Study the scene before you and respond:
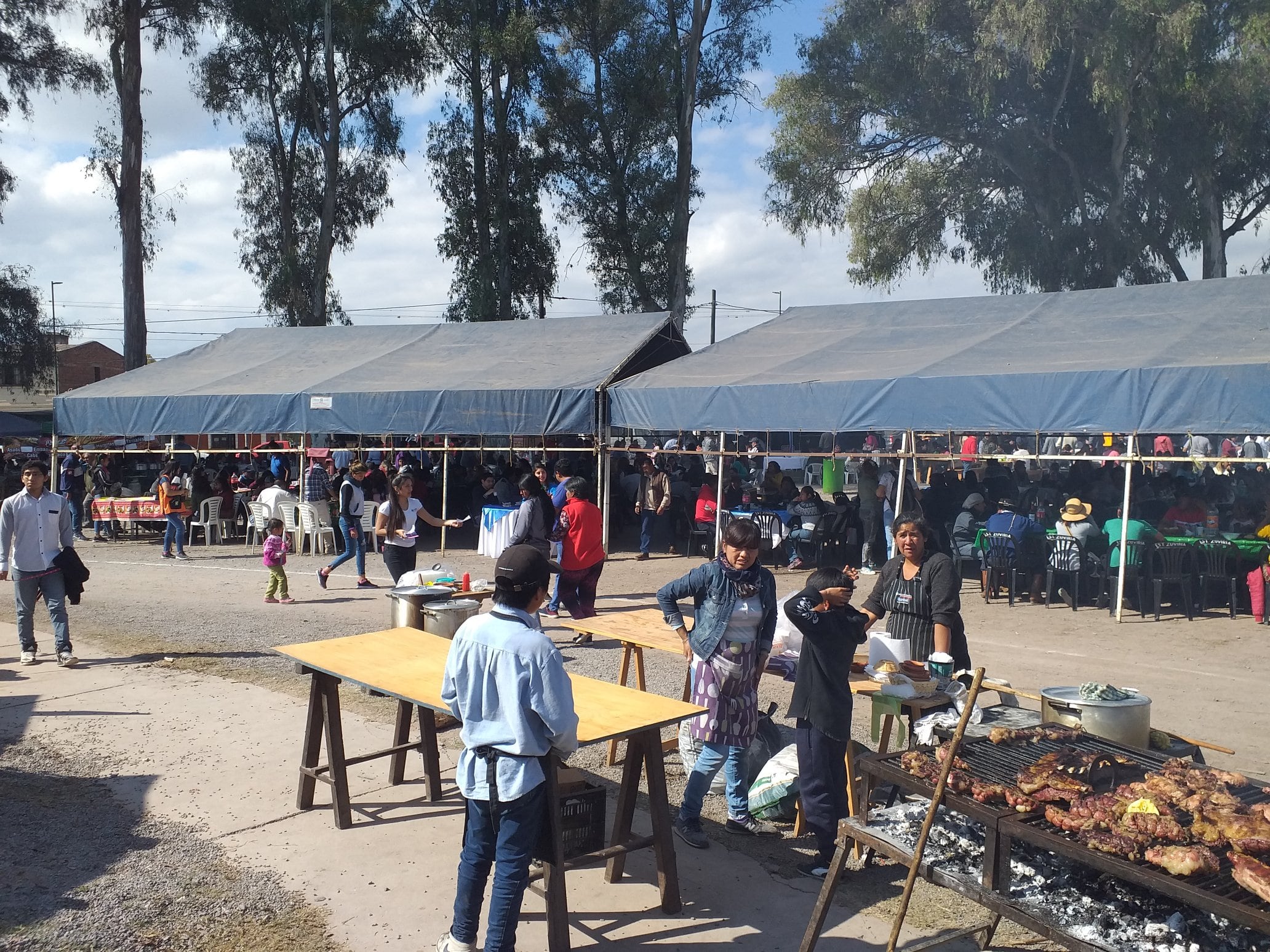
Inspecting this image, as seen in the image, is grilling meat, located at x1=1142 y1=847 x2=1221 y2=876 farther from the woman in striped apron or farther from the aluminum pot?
the aluminum pot

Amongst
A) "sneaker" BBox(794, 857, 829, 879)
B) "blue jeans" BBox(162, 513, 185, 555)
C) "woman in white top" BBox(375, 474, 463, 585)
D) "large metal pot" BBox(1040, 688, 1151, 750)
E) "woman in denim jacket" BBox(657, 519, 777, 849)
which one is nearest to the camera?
"large metal pot" BBox(1040, 688, 1151, 750)

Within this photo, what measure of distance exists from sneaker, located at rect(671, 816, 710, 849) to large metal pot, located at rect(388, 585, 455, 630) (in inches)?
105

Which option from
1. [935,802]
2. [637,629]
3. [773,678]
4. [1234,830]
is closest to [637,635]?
[637,629]

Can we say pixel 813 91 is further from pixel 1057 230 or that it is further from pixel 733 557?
pixel 733 557

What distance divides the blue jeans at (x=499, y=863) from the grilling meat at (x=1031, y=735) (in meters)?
1.98

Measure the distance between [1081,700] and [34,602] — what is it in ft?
27.0

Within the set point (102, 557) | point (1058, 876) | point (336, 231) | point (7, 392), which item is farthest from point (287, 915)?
point (7, 392)

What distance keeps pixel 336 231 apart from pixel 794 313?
18933 mm

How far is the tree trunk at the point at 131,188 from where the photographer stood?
82.0 feet

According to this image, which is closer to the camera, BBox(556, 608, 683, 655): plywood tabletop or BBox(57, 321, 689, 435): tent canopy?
BBox(556, 608, 683, 655): plywood tabletop

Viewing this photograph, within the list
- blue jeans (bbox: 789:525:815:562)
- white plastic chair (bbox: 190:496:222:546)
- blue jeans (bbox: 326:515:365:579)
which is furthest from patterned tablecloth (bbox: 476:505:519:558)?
white plastic chair (bbox: 190:496:222:546)

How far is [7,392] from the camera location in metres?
54.4

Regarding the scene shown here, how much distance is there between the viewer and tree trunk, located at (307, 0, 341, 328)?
28.9 meters

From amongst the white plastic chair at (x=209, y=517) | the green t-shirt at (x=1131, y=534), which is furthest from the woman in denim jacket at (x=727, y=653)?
the white plastic chair at (x=209, y=517)
